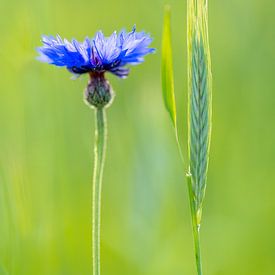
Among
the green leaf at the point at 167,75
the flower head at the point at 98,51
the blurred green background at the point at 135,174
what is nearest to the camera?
the green leaf at the point at 167,75

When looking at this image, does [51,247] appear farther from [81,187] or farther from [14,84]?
[81,187]

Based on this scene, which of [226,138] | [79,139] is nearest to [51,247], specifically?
[226,138]

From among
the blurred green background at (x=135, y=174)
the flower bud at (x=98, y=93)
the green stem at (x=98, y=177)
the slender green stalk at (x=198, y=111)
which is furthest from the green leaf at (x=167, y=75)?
the blurred green background at (x=135, y=174)

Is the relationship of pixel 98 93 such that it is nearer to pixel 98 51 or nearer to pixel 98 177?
pixel 98 51

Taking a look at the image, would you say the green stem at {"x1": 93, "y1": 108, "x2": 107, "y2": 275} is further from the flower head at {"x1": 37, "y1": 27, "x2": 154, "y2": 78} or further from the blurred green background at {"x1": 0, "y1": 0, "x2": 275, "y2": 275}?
the blurred green background at {"x1": 0, "y1": 0, "x2": 275, "y2": 275}

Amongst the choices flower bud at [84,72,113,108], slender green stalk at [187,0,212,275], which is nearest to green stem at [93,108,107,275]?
flower bud at [84,72,113,108]

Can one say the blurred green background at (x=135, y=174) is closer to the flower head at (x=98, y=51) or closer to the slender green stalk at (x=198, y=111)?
the flower head at (x=98, y=51)
